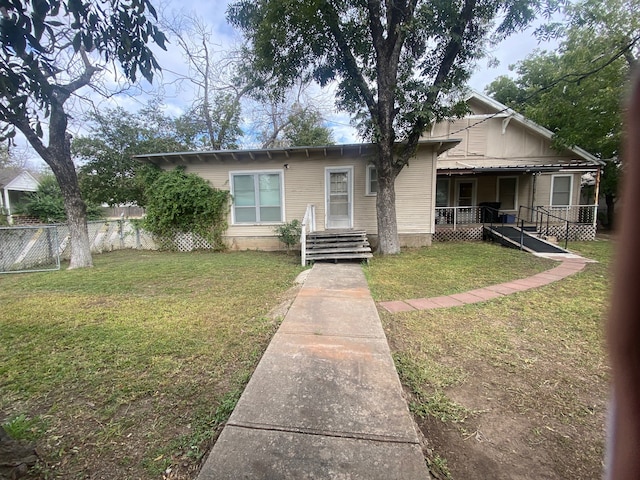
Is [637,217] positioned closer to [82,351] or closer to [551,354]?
[551,354]

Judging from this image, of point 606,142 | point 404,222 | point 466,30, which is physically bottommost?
point 404,222

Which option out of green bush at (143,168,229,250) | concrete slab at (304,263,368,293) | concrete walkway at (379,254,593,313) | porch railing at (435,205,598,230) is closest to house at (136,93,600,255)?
porch railing at (435,205,598,230)

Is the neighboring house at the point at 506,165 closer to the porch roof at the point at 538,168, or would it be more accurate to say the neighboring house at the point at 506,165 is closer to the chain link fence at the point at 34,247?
the porch roof at the point at 538,168

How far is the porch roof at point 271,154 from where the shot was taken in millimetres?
9219

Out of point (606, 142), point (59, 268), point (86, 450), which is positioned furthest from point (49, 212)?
point (606, 142)

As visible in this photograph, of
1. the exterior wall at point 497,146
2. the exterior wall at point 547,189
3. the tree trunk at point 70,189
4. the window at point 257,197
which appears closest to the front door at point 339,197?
the window at point 257,197

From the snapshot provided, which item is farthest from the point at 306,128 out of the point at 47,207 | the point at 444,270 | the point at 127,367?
the point at 127,367

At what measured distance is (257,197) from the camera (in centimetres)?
1033

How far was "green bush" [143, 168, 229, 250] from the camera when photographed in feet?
32.6

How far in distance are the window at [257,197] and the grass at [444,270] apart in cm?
424

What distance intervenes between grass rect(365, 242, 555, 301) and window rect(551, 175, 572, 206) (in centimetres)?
614

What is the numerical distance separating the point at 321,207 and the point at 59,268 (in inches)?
300

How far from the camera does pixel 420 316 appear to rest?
4066 millimetres

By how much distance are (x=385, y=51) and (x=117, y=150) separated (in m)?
14.5
